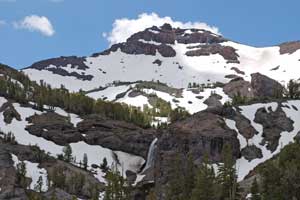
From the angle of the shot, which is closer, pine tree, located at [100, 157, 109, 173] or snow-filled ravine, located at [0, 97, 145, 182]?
pine tree, located at [100, 157, 109, 173]

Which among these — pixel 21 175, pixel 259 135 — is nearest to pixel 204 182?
pixel 259 135

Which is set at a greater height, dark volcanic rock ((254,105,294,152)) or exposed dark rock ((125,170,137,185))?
dark volcanic rock ((254,105,294,152))

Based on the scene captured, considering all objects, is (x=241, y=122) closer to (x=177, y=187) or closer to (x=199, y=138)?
(x=199, y=138)

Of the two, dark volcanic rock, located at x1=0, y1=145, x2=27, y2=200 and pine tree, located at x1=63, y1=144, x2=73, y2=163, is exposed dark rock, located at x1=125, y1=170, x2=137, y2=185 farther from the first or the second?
dark volcanic rock, located at x1=0, y1=145, x2=27, y2=200

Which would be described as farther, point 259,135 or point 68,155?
point 68,155

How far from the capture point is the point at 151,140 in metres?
199

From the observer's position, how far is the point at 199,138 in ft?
501

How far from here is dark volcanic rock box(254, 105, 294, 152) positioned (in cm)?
15736

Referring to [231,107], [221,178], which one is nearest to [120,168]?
[231,107]

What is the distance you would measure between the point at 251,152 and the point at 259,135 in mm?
10325

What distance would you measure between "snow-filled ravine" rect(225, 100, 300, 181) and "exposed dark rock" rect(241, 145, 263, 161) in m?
1.11

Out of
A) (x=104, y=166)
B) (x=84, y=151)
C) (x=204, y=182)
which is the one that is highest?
(x=84, y=151)

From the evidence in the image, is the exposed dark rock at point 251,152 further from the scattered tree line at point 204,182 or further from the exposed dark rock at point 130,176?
the scattered tree line at point 204,182

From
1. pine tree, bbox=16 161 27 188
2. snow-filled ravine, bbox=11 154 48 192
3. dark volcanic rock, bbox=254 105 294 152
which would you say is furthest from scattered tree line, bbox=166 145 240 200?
snow-filled ravine, bbox=11 154 48 192
